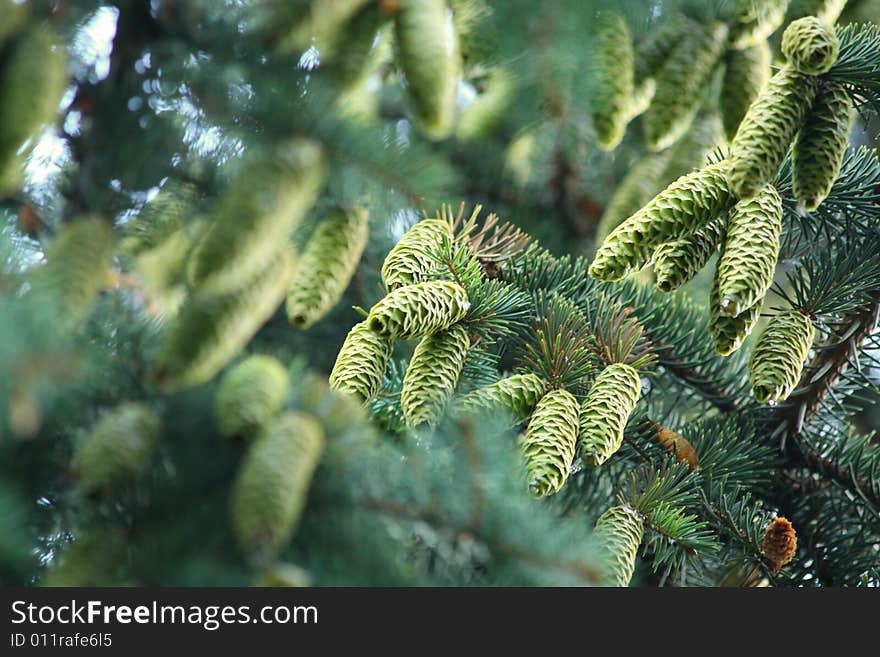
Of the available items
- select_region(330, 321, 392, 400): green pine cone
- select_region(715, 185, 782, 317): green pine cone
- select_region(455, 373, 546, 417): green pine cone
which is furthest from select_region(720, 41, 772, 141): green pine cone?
select_region(330, 321, 392, 400): green pine cone

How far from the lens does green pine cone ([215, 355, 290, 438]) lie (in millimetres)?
511

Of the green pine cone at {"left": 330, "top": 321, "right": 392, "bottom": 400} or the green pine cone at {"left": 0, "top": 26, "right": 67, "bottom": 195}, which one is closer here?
the green pine cone at {"left": 0, "top": 26, "right": 67, "bottom": 195}

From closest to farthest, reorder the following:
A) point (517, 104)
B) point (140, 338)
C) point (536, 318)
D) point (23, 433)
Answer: point (23, 433), point (140, 338), point (517, 104), point (536, 318)

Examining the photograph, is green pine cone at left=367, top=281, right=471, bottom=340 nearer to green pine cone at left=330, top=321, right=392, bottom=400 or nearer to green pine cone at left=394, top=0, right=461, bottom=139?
green pine cone at left=330, top=321, right=392, bottom=400

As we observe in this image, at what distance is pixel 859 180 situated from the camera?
993 millimetres

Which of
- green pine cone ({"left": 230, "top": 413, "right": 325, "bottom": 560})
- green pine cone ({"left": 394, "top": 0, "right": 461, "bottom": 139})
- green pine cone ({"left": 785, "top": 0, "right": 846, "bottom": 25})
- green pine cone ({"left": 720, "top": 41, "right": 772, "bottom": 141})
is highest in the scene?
green pine cone ({"left": 785, "top": 0, "right": 846, "bottom": 25})

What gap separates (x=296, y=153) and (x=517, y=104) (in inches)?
13.0

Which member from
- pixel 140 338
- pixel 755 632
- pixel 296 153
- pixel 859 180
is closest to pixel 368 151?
pixel 296 153

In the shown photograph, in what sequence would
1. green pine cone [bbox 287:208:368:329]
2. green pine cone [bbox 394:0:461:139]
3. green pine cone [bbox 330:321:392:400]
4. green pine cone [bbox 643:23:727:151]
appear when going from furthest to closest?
green pine cone [bbox 643:23:727:151], green pine cone [bbox 330:321:392:400], green pine cone [bbox 287:208:368:329], green pine cone [bbox 394:0:461:139]

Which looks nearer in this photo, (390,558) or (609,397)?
(390,558)

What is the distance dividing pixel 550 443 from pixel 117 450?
40 cm

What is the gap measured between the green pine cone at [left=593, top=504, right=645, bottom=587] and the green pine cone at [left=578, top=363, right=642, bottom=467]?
0.18 feet

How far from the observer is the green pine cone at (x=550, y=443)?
740mm

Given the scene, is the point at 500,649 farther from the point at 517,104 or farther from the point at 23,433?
the point at 517,104
